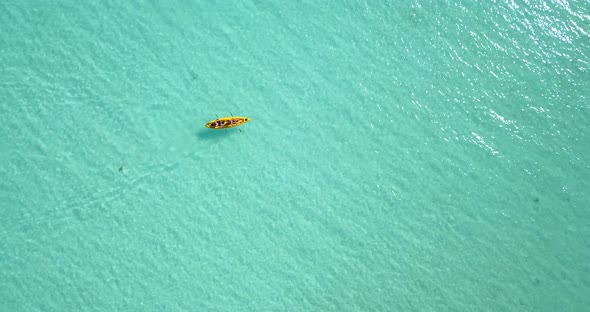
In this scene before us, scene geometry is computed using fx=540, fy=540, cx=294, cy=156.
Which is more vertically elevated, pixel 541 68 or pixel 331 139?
pixel 541 68

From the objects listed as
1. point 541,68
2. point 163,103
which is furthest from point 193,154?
point 541,68

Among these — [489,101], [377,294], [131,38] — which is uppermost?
[489,101]

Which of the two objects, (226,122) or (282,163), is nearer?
(226,122)

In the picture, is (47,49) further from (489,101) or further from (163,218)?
(489,101)
